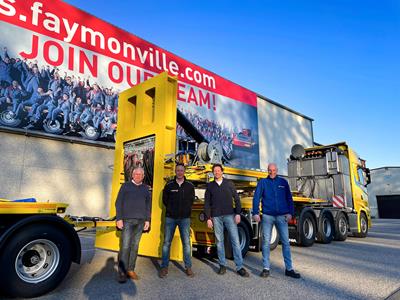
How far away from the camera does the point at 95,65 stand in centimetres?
1373

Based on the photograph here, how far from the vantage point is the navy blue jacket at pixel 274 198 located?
536cm

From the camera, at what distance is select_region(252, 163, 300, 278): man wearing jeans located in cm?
517

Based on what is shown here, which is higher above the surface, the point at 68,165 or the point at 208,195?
the point at 68,165

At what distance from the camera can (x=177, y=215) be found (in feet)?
16.5

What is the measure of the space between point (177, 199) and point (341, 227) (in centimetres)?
795

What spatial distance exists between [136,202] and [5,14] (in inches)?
412

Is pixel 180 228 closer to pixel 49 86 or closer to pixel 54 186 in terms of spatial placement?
pixel 54 186

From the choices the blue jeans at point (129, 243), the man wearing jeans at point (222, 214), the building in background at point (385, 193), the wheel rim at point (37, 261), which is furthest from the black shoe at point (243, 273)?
the building in background at point (385, 193)

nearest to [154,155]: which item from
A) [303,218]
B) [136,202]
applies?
[136,202]

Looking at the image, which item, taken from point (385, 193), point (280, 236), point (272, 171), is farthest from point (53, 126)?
point (385, 193)

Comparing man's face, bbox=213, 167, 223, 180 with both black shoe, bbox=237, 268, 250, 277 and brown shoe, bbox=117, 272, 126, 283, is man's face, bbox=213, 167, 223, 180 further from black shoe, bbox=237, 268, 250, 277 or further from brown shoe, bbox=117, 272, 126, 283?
brown shoe, bbox=117, 272, 126, 283

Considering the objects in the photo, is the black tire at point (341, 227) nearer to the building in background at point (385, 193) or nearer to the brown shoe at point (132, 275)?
the brown shoe at point (132, 275)

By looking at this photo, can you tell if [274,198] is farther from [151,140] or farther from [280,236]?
[151,140]

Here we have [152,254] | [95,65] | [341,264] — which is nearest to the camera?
[152,254]
